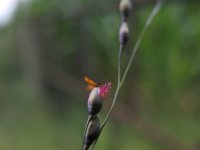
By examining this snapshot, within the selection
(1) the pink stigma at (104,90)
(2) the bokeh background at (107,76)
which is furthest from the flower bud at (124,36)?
(2) the bokeh background at (107,76)

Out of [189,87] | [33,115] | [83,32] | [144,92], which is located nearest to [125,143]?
[144,92]

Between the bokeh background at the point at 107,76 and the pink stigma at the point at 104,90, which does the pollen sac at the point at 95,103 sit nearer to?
the pink stigma at the point at 104,90

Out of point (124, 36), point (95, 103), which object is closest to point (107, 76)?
point (124, 36)

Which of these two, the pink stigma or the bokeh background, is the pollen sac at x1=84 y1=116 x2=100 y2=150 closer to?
the pink stigma

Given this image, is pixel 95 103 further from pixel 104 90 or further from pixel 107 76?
pixel 107 76

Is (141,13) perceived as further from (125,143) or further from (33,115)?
(33,115)
